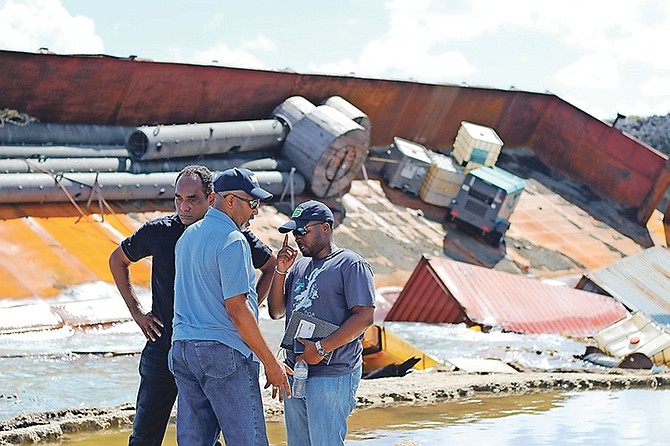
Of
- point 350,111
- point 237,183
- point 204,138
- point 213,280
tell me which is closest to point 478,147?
point 350,111

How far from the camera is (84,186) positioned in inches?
610

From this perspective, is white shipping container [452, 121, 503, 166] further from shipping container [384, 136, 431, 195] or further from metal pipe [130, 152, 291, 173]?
metal pipe [130, 152, 291, 173]

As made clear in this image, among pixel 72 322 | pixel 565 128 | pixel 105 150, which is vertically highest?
pixel 565 128

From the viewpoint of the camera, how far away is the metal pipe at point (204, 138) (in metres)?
16.8

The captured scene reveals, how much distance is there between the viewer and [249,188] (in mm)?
4555

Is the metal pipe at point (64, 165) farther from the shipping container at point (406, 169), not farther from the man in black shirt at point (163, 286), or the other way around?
the man in black shirt at point (163, 286)

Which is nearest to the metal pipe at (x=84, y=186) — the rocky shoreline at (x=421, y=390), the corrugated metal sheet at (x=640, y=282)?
the rocky shoreline at (x=421, y=390)

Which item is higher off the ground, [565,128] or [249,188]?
[565,128]

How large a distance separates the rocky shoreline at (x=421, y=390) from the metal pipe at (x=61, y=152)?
7.99m

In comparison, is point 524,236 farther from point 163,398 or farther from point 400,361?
point 163,398

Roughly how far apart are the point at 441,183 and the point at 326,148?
402 cm

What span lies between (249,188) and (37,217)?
11.1 m

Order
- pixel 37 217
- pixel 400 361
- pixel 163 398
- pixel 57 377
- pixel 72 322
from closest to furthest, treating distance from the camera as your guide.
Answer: pixel 163 398 → pixel 57 377 → pixel 400 361 → pixel 72 322 → pixel 37 217

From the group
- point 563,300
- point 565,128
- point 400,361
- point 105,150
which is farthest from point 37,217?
point 565,128
